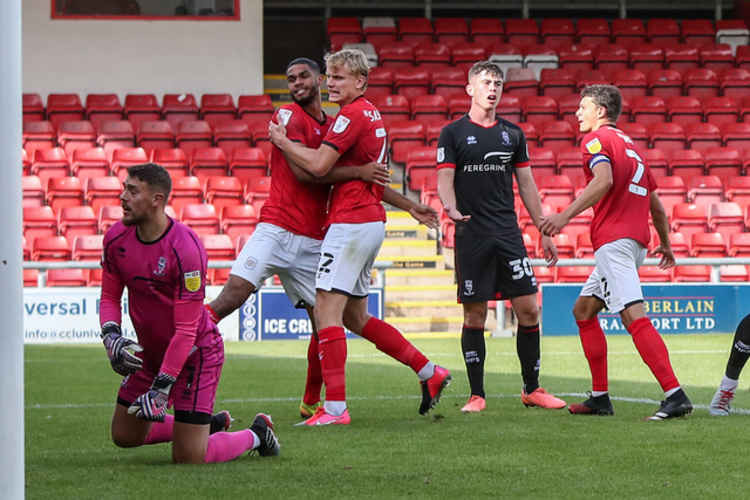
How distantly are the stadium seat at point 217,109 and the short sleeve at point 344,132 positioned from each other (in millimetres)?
14596

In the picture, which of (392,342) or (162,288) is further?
(392,342)

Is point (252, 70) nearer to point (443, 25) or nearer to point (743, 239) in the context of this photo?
point (443, 25)

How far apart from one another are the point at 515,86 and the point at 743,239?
6.47 m

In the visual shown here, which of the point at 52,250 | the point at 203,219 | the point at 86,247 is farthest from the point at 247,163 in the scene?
the point at 52,250

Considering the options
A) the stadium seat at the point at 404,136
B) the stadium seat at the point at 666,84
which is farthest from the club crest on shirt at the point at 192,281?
the stadium seat at the point at 666,84

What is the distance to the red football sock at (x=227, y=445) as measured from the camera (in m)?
4.97

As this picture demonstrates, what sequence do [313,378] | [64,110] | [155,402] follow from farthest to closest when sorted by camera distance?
1. [64,110]
2. [313,378]
3. [155,402]

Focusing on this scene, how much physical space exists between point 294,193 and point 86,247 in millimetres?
10672

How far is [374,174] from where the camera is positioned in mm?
6281

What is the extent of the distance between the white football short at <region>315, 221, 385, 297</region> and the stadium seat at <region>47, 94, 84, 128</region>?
50.5 ft

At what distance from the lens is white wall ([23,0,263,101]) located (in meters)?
22.6

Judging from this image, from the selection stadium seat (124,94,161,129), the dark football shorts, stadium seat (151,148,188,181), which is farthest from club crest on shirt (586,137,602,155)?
stadium seat (124,94,161,129)

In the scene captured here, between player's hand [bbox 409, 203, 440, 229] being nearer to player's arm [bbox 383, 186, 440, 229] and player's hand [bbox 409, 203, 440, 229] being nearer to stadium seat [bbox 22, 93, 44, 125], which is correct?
player's arm [bbox 383, 186, 440, 229]

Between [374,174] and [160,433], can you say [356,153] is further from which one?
[160,433]
